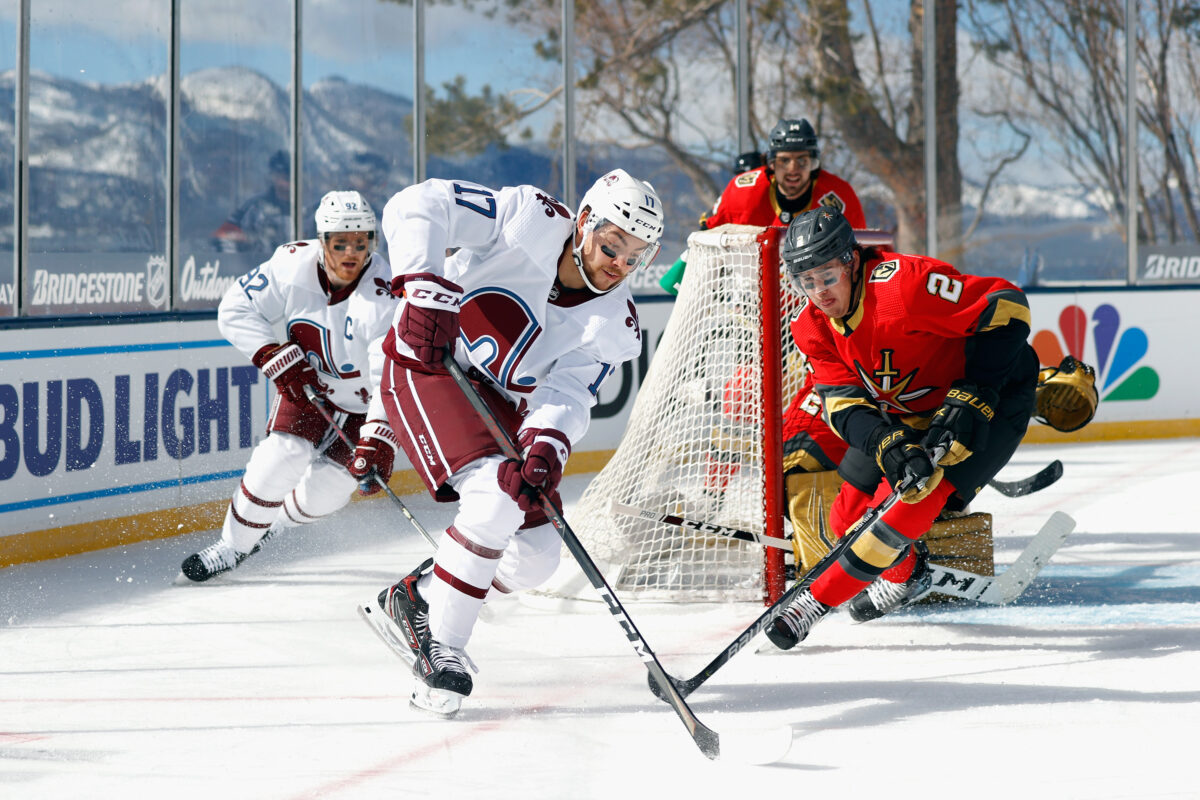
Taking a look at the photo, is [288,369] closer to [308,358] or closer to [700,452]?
[308,358]

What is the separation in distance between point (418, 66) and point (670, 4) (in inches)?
79.6

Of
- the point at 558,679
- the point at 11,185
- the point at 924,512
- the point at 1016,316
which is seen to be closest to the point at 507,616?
the point at 558,679

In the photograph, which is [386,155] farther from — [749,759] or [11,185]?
[749,759]

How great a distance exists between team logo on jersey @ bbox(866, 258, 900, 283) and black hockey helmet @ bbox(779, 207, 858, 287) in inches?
3.4

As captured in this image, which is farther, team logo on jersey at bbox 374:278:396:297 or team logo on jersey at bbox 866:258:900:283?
team logo on jersey at bbox 374:278:396:297

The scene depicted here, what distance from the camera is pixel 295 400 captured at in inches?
151

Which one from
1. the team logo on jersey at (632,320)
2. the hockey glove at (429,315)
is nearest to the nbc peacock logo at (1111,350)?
the team logo on jersey at (632,320)

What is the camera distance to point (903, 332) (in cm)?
286

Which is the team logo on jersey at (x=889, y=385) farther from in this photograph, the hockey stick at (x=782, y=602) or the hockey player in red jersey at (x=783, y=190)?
the hockey player in red jersey at (x=783, y=190)

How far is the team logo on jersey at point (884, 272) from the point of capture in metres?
2.82

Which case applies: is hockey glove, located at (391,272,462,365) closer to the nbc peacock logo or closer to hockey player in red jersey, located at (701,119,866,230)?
hockey player in red jersey, located at (701,119,866,230)

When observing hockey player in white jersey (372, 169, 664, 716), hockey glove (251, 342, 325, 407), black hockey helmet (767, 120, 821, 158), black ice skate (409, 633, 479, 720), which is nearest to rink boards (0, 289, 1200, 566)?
hockey glove (251, 342, 325, 407)

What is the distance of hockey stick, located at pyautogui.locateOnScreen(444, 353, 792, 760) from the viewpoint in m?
2.25

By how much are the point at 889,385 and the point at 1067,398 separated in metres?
1.12
